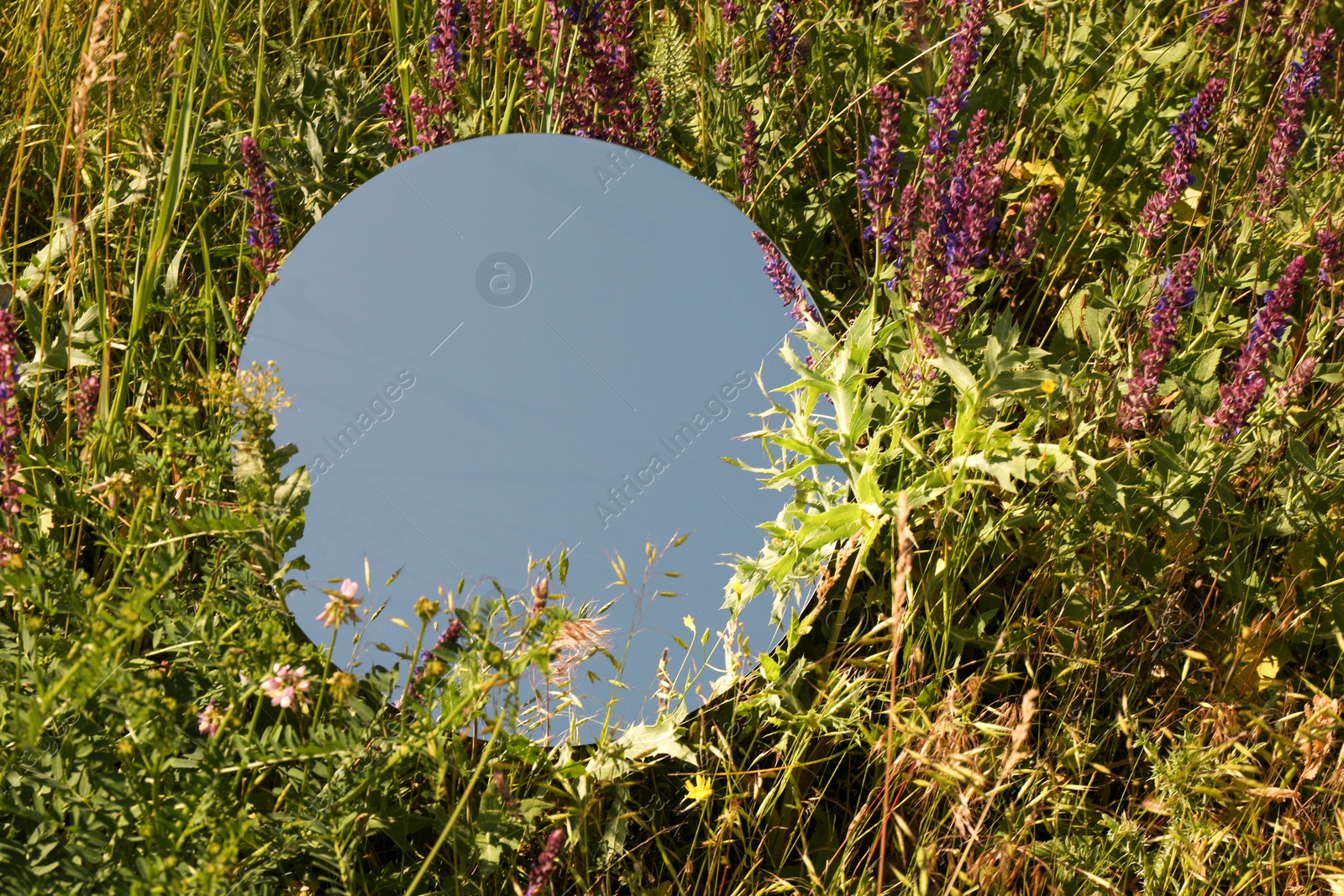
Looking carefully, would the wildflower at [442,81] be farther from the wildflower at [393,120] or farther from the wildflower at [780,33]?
the wildflower at [780,33]

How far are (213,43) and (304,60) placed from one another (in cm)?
31

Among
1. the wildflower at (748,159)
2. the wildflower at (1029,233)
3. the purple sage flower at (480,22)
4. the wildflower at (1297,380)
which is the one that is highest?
the purple sage flower at (480,22)

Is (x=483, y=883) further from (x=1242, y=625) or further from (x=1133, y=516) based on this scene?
(x=1242, y=625)

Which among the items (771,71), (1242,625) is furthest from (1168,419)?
(771,71)

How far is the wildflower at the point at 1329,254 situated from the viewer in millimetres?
2023

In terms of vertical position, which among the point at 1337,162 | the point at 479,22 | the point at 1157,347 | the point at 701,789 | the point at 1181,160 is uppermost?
the point at 479,22

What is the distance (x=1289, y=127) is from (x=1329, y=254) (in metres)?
0.28

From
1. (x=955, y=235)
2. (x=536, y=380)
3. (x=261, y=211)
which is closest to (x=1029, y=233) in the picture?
(x=955, y=235)

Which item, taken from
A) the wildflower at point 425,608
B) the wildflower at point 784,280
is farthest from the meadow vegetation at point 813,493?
the wildflower at point 425,608

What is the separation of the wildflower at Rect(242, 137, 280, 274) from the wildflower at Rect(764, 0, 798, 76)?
3.89ft

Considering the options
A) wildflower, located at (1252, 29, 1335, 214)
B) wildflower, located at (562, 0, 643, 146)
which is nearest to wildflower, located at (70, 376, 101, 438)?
wildflower, located at (562, 0, 643, 146)

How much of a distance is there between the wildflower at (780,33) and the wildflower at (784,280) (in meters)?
0.62

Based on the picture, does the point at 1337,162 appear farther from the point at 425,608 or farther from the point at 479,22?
the point at 425,608

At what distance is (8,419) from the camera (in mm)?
1509
